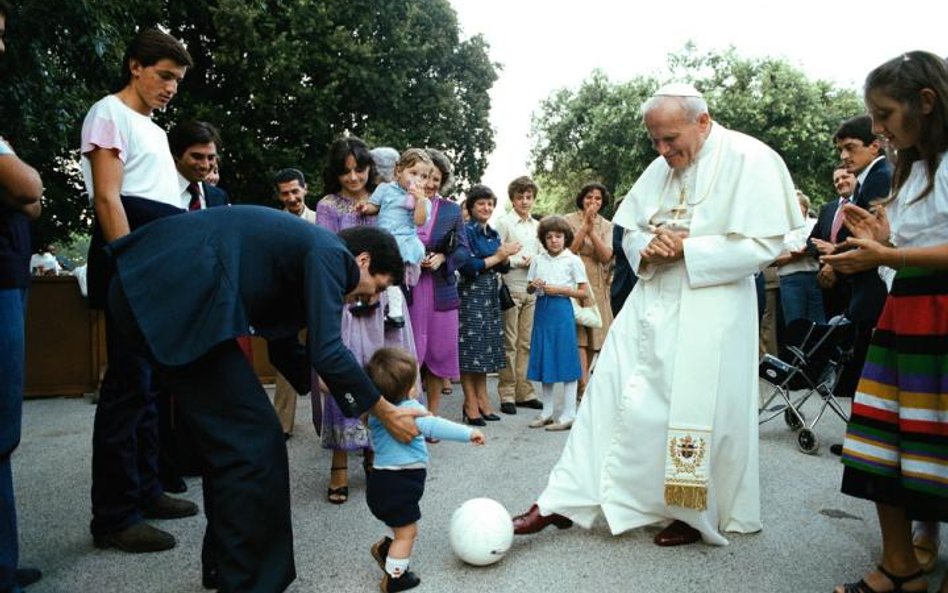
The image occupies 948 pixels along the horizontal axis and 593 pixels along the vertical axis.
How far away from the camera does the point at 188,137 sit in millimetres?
4398

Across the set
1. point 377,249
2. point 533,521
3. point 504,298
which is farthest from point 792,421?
point 377,249

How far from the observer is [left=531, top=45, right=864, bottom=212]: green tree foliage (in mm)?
30938

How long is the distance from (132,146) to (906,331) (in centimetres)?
339

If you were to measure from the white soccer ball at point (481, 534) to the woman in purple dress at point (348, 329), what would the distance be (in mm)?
1166

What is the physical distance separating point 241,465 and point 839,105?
35.0 m

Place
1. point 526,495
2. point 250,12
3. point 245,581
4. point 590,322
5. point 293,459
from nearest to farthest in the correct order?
point 245,581
point 526,495
point 293,459
point 590,322
point 250,12

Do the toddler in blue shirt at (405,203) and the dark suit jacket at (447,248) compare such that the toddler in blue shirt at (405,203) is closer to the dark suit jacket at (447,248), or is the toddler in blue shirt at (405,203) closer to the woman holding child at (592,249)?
the dark suit jacket at (447,248)

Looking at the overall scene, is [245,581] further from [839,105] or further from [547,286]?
[839,105]

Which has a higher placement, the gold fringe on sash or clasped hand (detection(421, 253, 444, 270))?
clasped hand (detection(421, 253, 444, 270))

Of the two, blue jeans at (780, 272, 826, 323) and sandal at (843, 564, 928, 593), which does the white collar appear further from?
sandal at (843, 564, 928, 593)

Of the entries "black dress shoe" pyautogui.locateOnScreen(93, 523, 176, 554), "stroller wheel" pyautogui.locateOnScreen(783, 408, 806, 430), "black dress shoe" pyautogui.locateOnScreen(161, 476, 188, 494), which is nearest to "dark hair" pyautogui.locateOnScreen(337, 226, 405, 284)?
Answer: "black dress shoe" pyautogui.locateOnScreen(93, 523, 176, 554)

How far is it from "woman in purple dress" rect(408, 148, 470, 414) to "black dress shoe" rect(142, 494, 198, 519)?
2176 mm

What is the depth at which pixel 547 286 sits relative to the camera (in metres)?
6.84

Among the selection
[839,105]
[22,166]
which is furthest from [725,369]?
[839,105]
